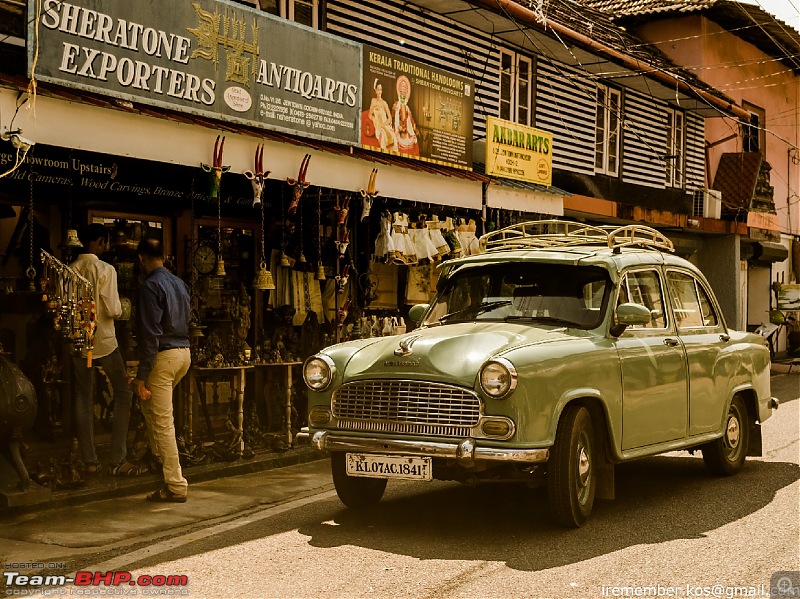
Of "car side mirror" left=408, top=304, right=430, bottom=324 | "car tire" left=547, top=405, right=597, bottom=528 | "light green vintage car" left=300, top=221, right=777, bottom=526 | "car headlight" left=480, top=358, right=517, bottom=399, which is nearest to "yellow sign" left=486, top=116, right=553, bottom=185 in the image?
"light green vintage car" left=300, top=221, right=777, bottom=526

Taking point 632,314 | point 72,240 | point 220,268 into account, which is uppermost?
point 72,240

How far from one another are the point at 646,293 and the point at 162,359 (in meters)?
3.85

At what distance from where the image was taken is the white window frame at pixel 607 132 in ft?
66.4

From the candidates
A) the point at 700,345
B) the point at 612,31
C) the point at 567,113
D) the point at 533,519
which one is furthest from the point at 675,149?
the point at 533,519

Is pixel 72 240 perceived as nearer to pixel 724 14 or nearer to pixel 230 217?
pixel 230 217

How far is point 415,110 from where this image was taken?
12102 millimetres

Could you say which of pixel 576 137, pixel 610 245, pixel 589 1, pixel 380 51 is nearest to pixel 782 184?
pixel 589 1

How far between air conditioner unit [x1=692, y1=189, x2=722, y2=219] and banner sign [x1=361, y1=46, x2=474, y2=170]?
12.1m

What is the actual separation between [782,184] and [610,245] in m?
23.8

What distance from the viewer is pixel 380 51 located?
11.3 meters

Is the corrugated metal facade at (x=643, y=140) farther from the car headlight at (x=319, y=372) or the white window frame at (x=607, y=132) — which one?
the car headlight at (x=319, y=372)

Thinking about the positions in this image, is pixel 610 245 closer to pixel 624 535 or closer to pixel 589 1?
pixel 624 535

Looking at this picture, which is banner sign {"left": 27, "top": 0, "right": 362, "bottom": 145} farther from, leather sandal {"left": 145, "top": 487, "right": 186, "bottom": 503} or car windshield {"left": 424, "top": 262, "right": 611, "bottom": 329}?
leather sandal {"left": 145, "top": 487, "right": 186, "bottom": 503}

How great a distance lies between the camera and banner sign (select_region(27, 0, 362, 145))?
777 cm
